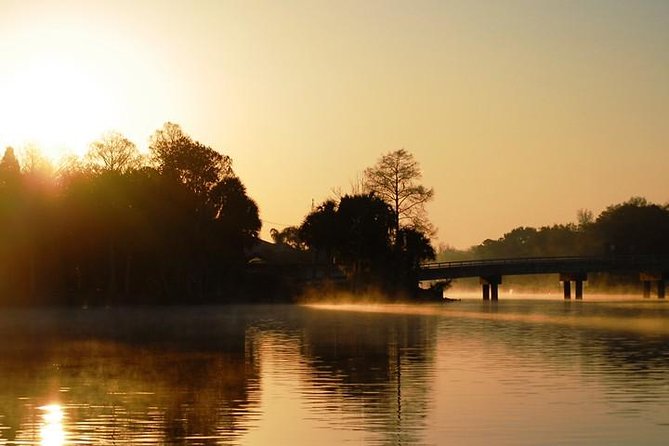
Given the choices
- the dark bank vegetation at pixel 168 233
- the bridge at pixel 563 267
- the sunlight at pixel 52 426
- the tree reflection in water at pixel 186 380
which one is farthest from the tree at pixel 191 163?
the sunlight at pixel 52 426

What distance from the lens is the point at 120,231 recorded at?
400ft

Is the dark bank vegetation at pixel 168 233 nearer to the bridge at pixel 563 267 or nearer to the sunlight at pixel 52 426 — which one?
the bridge at pixel 563 267

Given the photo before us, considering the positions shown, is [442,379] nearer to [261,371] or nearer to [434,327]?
[261,371]

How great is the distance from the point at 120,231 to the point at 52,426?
9628cm

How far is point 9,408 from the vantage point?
1180 inches

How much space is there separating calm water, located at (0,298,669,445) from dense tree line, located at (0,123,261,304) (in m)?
55.3

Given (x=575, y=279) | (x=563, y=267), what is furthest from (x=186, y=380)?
(x=575, y=279)

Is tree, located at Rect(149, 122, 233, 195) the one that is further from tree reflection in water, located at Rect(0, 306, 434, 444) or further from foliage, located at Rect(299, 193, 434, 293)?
tree reflection in water, located at Rect(0, 306, 434, 444)

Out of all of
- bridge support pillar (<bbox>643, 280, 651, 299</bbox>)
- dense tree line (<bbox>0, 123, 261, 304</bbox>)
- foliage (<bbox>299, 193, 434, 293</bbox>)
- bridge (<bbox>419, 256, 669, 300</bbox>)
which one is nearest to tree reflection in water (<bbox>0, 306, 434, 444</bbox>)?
Result: dense tree line (<bbox>0, 123, 261, 304</bbox>)

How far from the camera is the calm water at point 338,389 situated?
2548cm

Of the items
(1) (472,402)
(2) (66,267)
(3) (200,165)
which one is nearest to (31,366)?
(1) (472,402)

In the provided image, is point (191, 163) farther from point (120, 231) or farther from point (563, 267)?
point (563, 267)

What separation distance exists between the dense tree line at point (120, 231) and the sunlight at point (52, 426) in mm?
90605

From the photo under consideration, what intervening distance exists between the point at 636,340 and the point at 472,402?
2954 cm
